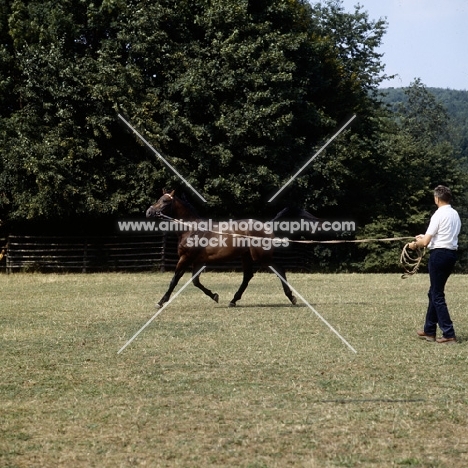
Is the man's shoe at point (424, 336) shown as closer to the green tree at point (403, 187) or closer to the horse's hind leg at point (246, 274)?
the horse's hind leg at point (246, 274)

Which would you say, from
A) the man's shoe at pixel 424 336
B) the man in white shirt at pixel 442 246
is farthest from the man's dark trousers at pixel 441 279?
the man's shoe at pixel 424 336

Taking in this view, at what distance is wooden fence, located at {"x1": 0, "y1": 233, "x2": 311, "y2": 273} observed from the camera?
120ft

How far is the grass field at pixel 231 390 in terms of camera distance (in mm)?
6871

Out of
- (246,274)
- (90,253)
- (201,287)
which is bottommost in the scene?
(90,253)

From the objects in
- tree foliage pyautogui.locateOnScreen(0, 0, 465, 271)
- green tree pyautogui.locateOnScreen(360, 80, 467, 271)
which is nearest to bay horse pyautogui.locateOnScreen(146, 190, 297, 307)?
tree foliage pyautogui.locateOnScreen(0, 0, 465, 271)

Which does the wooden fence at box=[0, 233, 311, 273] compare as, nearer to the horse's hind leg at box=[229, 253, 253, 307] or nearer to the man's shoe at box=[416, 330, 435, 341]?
the horse's hind leg at box=[229, 253, 253, 307]

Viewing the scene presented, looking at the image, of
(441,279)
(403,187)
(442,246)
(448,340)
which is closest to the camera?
(442,246)

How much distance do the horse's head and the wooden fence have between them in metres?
18.8

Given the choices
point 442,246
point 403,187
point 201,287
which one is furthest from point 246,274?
point 403,187

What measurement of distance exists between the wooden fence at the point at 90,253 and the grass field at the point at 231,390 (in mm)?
19120

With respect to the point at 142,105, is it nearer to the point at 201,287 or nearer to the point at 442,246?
the point at 201,287

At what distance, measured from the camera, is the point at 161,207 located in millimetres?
18078

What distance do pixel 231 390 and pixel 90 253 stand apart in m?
28.9

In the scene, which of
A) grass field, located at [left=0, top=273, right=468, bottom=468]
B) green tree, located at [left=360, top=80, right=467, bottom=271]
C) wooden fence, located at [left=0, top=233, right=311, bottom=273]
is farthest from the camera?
green tree, located at [left=360, top=80, right=467, bottom=271]
